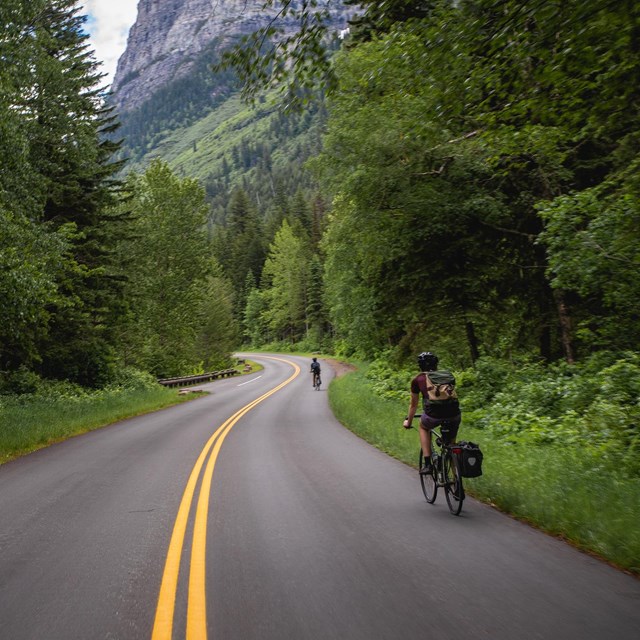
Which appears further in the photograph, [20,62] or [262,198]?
[262,198]

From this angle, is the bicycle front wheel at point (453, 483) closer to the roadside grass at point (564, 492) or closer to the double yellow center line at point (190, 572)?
the roadside grass at point (564, 492)

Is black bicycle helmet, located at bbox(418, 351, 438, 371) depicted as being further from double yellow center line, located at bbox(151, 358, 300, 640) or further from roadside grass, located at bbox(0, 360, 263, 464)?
roadside grass, located at bbox(0, 360, 263, 464)

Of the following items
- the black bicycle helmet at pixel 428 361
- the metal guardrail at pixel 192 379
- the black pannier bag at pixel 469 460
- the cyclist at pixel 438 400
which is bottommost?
the metal guardrail at pixel 192 379

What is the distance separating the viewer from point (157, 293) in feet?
113

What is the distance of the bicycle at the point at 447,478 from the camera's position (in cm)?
613

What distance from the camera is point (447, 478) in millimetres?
6441

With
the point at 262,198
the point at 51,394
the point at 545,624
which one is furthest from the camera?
the point at 262,198

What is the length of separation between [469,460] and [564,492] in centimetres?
148

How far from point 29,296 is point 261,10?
10.0m

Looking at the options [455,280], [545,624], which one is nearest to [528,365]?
→ [455,280]

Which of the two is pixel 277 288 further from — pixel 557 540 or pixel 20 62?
pixel 557 540

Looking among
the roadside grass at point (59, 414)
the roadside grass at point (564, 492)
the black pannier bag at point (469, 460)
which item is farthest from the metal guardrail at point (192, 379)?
the black pannier bag at point (469, 460)

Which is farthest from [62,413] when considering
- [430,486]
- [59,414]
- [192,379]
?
[192,379]

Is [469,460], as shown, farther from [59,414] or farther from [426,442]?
[59,414]
